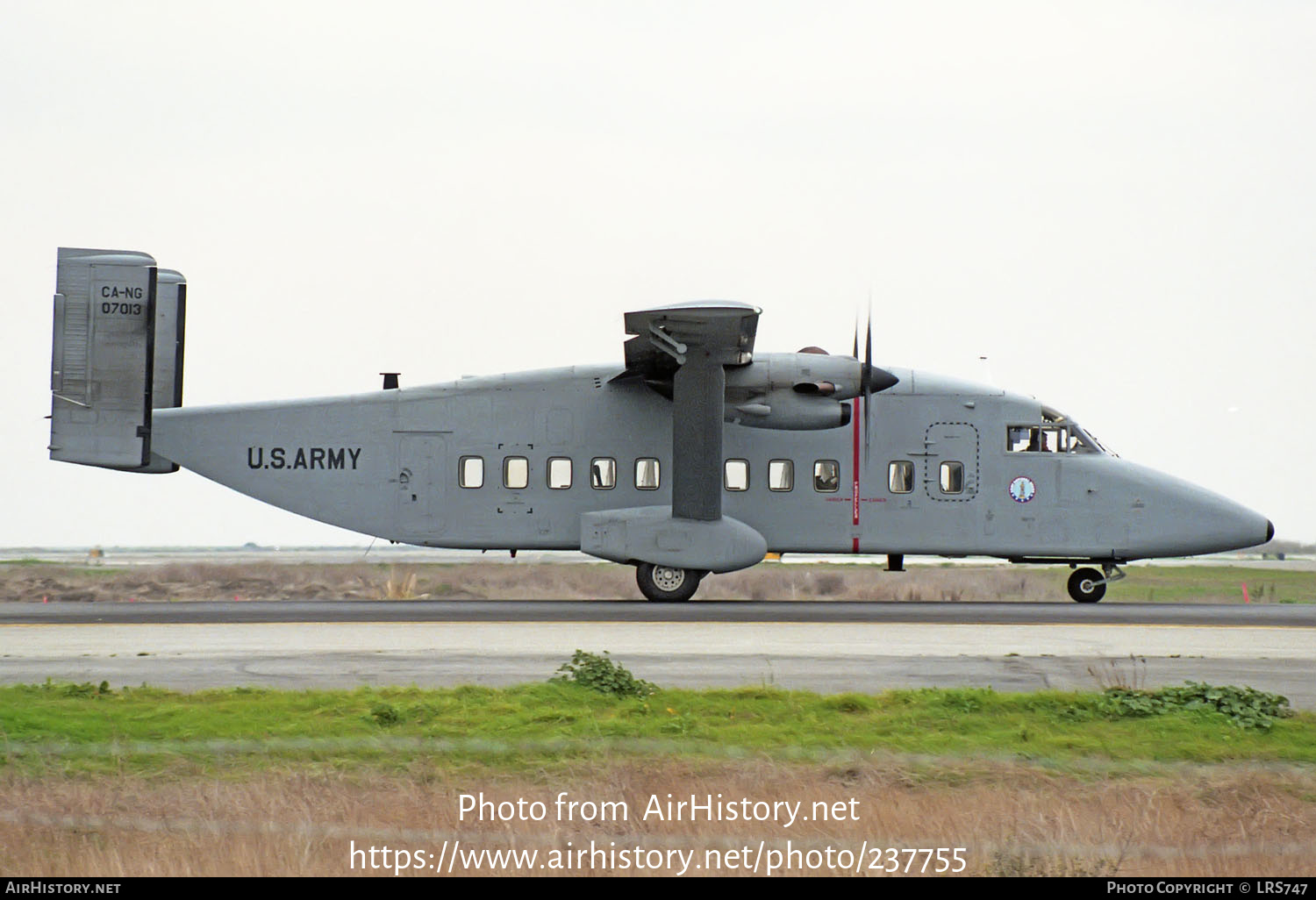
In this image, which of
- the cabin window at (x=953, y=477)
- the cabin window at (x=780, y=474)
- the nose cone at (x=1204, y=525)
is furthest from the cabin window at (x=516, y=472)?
the nose cone at (x=1204, y=525)

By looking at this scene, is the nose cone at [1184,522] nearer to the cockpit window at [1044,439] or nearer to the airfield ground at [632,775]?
the cockpit window at [1044,439]

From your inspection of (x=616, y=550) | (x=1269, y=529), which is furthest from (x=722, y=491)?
(x=1269, y=529)

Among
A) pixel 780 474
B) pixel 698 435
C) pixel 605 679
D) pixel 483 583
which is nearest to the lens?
pixel 605 679

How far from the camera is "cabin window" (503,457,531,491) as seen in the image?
23516 mm

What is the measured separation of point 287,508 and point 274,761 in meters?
16.0

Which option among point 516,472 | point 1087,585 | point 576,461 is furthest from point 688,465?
point 1087,585

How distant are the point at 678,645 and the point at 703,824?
7.89 meters

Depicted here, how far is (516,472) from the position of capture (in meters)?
23.5

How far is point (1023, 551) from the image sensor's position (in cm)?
2378

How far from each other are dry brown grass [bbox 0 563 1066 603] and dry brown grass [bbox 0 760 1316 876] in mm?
20522

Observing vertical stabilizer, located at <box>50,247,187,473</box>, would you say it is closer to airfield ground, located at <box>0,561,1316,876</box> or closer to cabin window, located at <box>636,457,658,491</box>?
cabin window, located at <box>636,457,658,491</box>

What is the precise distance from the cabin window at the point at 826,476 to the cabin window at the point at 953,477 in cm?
200

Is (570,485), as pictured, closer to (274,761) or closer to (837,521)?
(837,521)

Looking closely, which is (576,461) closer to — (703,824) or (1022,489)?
(1022,489)
